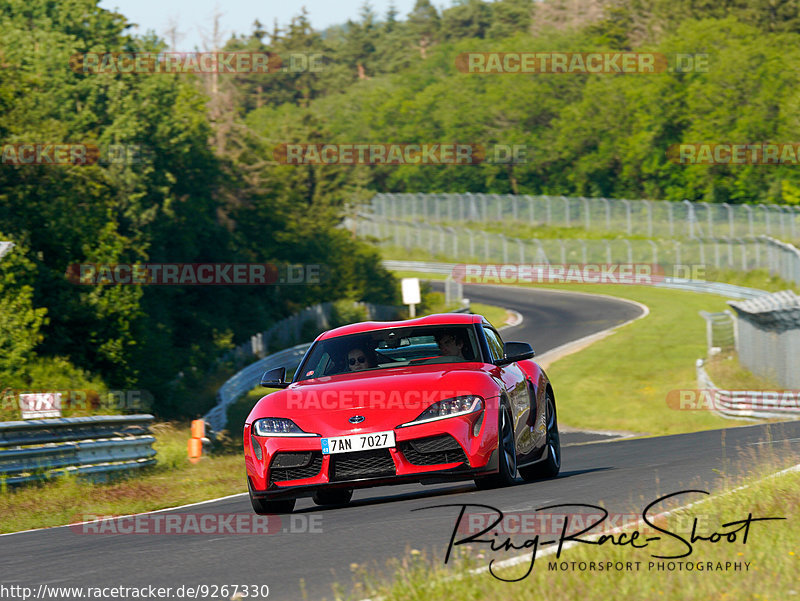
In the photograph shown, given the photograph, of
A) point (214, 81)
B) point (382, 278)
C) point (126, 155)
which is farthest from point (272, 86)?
point (126, 155)

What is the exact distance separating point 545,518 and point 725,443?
359 inches

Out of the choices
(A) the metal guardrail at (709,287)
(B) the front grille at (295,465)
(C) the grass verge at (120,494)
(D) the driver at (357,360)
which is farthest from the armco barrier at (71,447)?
(A) the metal guardrail at (709,287)

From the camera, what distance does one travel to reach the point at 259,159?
182 ft

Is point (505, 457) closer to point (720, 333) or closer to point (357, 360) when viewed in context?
point (357, 360)

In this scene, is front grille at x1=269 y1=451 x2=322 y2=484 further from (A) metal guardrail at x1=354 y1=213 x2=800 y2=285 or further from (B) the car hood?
(A) metal guardrail at x1=354 y1=213 x2=800 y2=285

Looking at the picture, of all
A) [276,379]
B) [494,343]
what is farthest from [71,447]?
[494,343]

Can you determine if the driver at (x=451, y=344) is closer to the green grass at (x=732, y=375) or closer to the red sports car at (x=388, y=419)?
the red sports car at (x=388, y=419)

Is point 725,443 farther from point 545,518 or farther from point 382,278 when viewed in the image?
point 382,278

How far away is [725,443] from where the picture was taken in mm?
16359

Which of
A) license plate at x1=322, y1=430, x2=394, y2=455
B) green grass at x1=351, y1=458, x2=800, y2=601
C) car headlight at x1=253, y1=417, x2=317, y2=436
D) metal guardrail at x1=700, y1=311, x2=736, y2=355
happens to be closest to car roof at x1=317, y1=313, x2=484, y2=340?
car headlight at x1=253, y1=417, x2=317, y2=436

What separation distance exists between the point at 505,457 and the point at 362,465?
1.23m

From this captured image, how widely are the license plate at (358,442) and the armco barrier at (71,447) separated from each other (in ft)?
22.9

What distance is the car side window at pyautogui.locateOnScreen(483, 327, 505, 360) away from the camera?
35.0 feet

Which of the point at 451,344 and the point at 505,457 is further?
the point at 451,344
